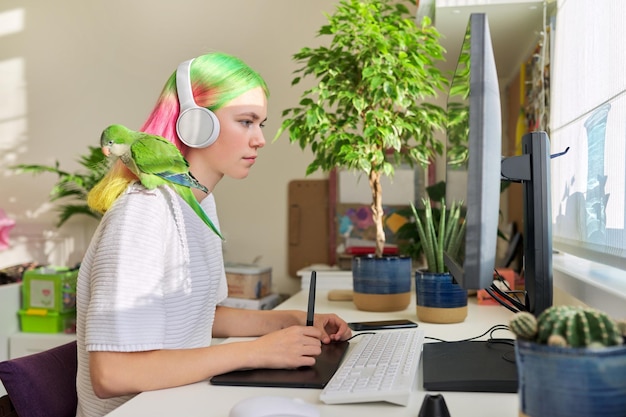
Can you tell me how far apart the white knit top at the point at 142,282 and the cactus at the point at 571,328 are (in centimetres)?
54

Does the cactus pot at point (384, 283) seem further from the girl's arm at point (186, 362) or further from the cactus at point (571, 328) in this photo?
the cactus at point (571, 328)

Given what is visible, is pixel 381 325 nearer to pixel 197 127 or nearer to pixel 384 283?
pixel 384 283

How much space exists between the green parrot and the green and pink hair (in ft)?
0.35

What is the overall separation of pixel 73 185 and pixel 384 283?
189 cm

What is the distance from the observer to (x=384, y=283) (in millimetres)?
1677

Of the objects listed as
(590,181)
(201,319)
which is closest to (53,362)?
(201,319)

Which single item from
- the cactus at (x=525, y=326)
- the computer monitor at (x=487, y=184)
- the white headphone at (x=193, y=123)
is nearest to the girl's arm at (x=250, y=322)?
the white headphone at (x=193, y=123)

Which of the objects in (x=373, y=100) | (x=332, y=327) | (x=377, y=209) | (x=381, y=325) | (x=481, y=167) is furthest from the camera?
(x=377, y=209)

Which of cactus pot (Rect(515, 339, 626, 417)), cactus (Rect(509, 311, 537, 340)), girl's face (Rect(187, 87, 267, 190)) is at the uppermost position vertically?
girl's face (Rect(187, 87, 267, 190))

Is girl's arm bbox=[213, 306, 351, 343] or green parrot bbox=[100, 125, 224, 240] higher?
green parrot bbox=[100, 125, 224, 240]

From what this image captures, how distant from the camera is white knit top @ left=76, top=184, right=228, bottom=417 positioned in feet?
2.91

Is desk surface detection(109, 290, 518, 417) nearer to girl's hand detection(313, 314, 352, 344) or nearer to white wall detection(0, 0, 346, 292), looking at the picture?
girl's hand detection(313, 314, 352, 344)

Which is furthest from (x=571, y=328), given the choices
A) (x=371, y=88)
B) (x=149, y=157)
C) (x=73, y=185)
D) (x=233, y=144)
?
(x=73, y=185)

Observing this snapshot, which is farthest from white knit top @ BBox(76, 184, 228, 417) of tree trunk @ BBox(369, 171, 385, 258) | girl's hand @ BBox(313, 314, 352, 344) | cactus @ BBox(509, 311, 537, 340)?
tree trunk @ BBox(369, 171, 385, 258)
